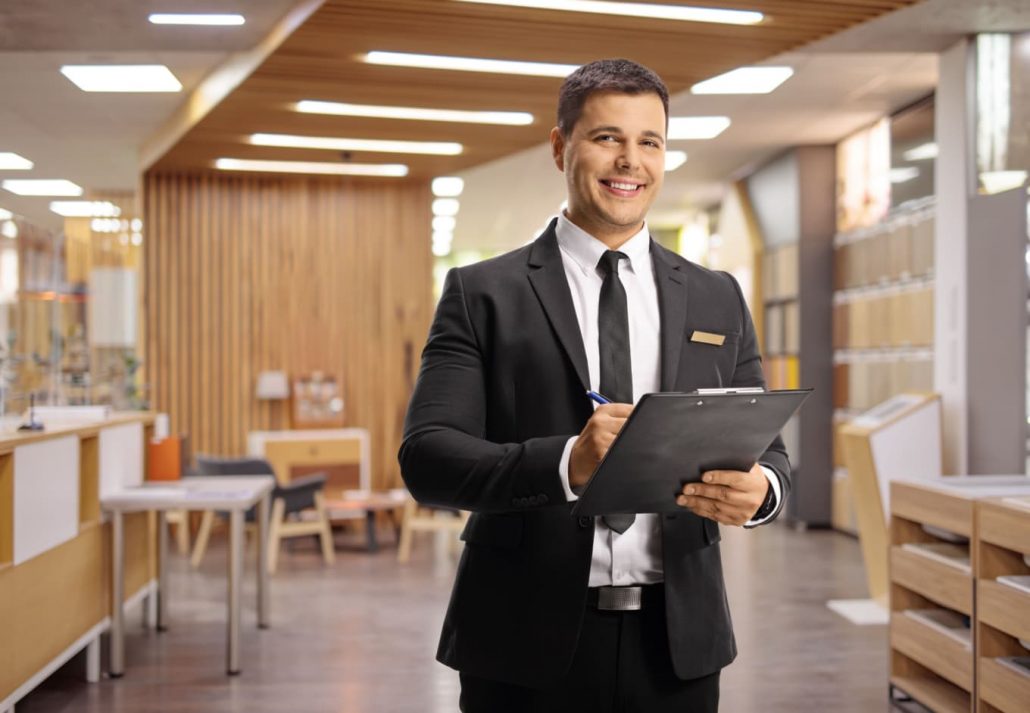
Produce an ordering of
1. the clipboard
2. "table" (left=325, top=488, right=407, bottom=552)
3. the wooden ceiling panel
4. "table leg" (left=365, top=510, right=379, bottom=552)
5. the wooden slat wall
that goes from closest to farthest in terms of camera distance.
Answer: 1. the clipboard
2. the wooden ceiling panel
3. "table" (left=325, top=488, right=407, bottom=552)
4. "table leg" (left=365, top=510, right=379, bottom=552)
5. the wooden slat wall

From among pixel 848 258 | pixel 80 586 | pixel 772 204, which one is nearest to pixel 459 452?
pixel 80 586

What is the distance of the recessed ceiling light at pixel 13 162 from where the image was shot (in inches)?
219

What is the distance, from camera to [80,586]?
16.7 feet

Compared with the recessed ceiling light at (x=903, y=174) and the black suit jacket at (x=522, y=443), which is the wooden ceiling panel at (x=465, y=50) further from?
the black suit jacket at (x=522, y=443)

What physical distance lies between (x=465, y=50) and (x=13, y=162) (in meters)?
2.51

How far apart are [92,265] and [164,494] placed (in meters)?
2.56

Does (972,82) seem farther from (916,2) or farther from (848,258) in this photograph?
(848,258)

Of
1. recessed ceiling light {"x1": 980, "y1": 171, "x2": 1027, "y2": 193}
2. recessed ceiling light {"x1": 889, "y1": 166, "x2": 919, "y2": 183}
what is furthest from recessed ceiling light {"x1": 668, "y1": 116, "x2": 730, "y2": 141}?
recessed ceiling light {"x1": 980, "y1": 171, "x2": 1027, "y2": 193}

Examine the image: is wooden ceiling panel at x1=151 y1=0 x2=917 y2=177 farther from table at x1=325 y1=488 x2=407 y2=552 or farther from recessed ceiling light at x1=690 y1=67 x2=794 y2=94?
table at x1=325 y1=488 x2=407 y2=552

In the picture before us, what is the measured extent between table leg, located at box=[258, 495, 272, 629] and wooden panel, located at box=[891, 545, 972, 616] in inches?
130

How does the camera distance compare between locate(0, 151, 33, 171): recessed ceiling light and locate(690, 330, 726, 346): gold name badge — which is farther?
locate(0, 151, 33, 171): recessed ceiling light

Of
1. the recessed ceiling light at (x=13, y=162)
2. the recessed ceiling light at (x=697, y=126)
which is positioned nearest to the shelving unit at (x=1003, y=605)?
the recessed ceiling light at (x=13, y=162)

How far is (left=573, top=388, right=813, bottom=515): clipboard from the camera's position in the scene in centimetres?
129

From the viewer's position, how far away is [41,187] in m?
6.21
